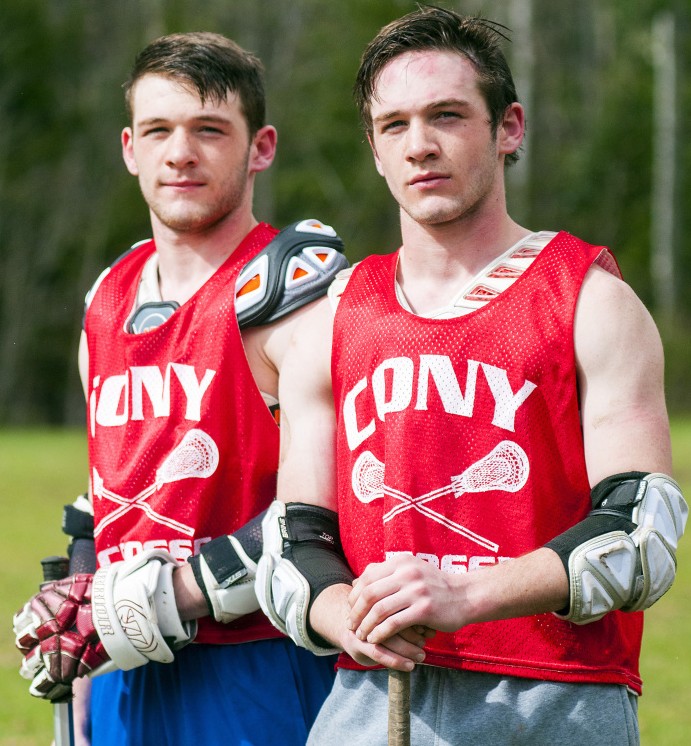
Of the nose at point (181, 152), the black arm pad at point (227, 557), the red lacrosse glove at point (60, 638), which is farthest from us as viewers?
the nose at point (181, 152)

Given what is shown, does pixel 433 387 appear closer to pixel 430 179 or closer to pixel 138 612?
pixel 430 179

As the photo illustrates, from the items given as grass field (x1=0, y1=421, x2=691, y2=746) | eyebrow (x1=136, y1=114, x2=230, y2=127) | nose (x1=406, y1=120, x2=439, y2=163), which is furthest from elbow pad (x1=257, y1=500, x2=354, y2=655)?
grass field (x1=0, y1=421, x2=691, y2=746)

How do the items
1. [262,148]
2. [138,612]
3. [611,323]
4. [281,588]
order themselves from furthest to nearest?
[262,148], [138,612], [281,588], [611,323]

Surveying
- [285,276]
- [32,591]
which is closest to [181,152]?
[285,276]

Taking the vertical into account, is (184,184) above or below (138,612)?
above

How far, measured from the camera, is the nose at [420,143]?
3.17 meters

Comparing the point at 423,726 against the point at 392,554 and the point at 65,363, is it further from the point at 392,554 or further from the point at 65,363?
the point at 65,363

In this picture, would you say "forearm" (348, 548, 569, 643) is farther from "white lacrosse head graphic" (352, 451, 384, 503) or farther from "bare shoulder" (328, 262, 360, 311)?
"bare shoulder" (328, 262, 360, 311)

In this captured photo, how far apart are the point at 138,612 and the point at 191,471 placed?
453 mm

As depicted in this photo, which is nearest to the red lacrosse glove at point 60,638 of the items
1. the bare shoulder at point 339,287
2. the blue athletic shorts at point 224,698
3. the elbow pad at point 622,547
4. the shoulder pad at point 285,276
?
the blue athletic shorts at point 224,698

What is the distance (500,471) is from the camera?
3.03 meters

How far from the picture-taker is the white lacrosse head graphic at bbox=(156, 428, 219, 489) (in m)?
3.89

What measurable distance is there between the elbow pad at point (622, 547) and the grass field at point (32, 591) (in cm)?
405

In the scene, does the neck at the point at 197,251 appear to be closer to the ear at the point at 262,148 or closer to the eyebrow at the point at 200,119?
the ear at the point at 262,148
